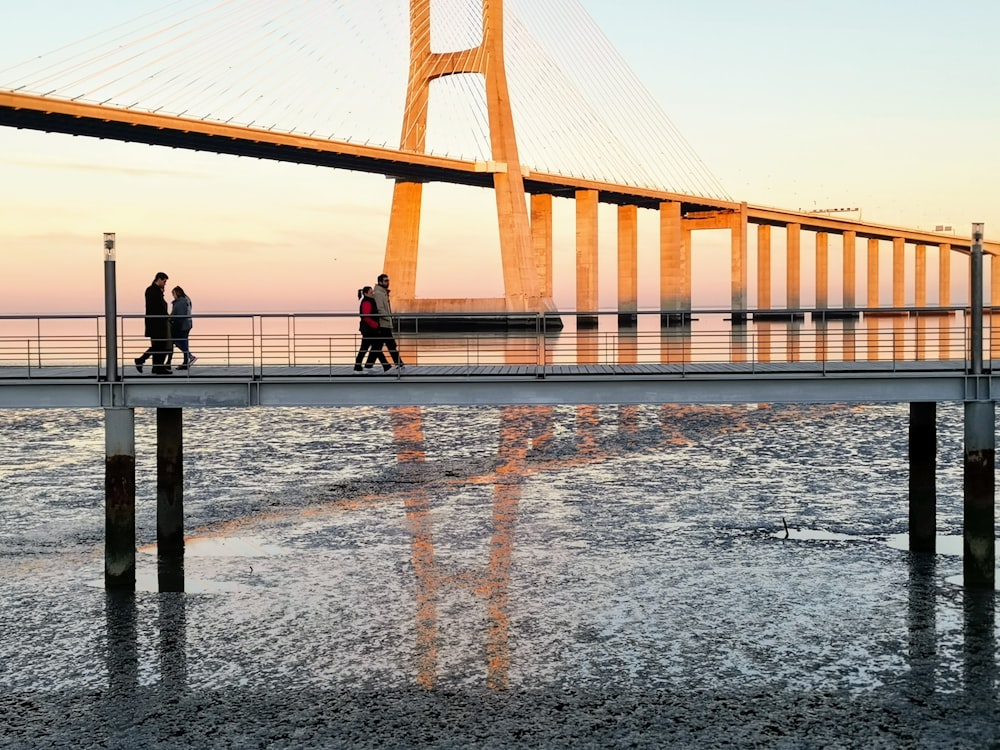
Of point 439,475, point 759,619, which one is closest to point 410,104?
point 439,475

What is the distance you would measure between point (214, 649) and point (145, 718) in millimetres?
1568

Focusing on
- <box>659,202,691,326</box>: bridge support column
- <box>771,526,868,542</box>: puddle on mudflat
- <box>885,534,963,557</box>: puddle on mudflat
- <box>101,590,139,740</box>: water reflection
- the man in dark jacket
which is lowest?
<box>101,590,139,740</box>: water reflection

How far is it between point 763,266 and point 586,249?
34.6 m

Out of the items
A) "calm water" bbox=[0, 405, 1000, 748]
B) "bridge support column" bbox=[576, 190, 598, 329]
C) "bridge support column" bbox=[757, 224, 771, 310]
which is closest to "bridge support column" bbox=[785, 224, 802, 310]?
"bridge support column" bbox=[757, 224, 771, 310]

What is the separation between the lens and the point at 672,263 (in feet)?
292

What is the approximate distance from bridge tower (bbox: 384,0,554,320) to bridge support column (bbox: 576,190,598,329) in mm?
6814

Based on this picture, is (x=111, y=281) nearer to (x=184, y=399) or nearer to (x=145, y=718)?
(x=184, y=399)

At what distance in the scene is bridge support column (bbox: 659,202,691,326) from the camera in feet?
277

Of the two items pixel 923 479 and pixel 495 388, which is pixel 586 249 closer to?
pixel 923 479

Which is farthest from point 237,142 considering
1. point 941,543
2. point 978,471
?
point 978,471

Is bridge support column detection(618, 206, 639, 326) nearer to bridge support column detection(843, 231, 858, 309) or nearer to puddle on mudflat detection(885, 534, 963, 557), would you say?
bridge support column detection(843, 231, 858, 309)

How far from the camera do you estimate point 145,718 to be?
28.9ft

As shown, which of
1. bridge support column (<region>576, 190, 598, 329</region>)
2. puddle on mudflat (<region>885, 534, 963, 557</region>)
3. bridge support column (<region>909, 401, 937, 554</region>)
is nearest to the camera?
puddle on mudflat (<region>885, 534, 963, 557</region>)

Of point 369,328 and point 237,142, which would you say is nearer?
point 369,328
